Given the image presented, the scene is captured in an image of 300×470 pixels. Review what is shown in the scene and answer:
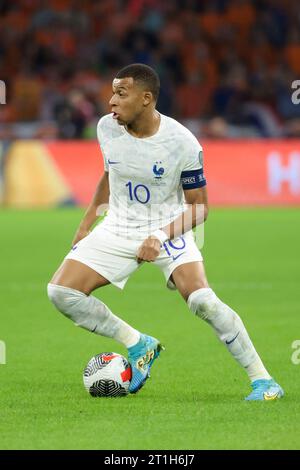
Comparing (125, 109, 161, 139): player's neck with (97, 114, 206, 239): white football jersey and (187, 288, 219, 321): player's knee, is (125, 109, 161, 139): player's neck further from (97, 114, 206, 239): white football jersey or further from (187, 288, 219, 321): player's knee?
(187, 288, 219, 321): player's knee

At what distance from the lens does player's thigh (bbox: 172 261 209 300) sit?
7.15m

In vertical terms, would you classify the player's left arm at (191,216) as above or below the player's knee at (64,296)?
above

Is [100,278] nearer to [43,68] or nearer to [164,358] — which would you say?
[164,358]

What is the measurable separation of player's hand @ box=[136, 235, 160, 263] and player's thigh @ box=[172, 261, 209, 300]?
296 millimetres

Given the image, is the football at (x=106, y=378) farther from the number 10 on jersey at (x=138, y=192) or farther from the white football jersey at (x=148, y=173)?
the number 10 on jersey at (x=138, y=192)

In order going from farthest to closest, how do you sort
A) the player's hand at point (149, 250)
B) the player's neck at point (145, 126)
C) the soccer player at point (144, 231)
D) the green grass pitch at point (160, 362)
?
the player's neck at point (145, 126)
the soccer player at point (144, 231)
the player's hand at point (149, 250)
the green grass pitch at point (160, 362)

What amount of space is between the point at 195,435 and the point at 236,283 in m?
7.17

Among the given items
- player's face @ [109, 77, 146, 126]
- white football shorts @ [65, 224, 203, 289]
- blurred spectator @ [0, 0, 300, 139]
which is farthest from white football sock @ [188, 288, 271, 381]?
blurred spectator @ [0, 0, 300, 139]

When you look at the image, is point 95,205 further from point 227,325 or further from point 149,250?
point 227,325

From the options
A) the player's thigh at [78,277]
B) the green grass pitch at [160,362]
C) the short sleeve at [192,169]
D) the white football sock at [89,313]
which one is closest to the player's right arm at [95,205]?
the player's thigh at [78,277]

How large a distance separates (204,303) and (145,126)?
4.00 ft

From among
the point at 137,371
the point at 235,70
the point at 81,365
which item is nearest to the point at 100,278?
the point at 137,371

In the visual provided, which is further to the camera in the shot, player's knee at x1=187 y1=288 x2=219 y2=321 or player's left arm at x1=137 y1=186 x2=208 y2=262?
player's left arm at x1=137 y1=186 x2=208 y2=262

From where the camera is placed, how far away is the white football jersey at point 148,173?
7.31m
